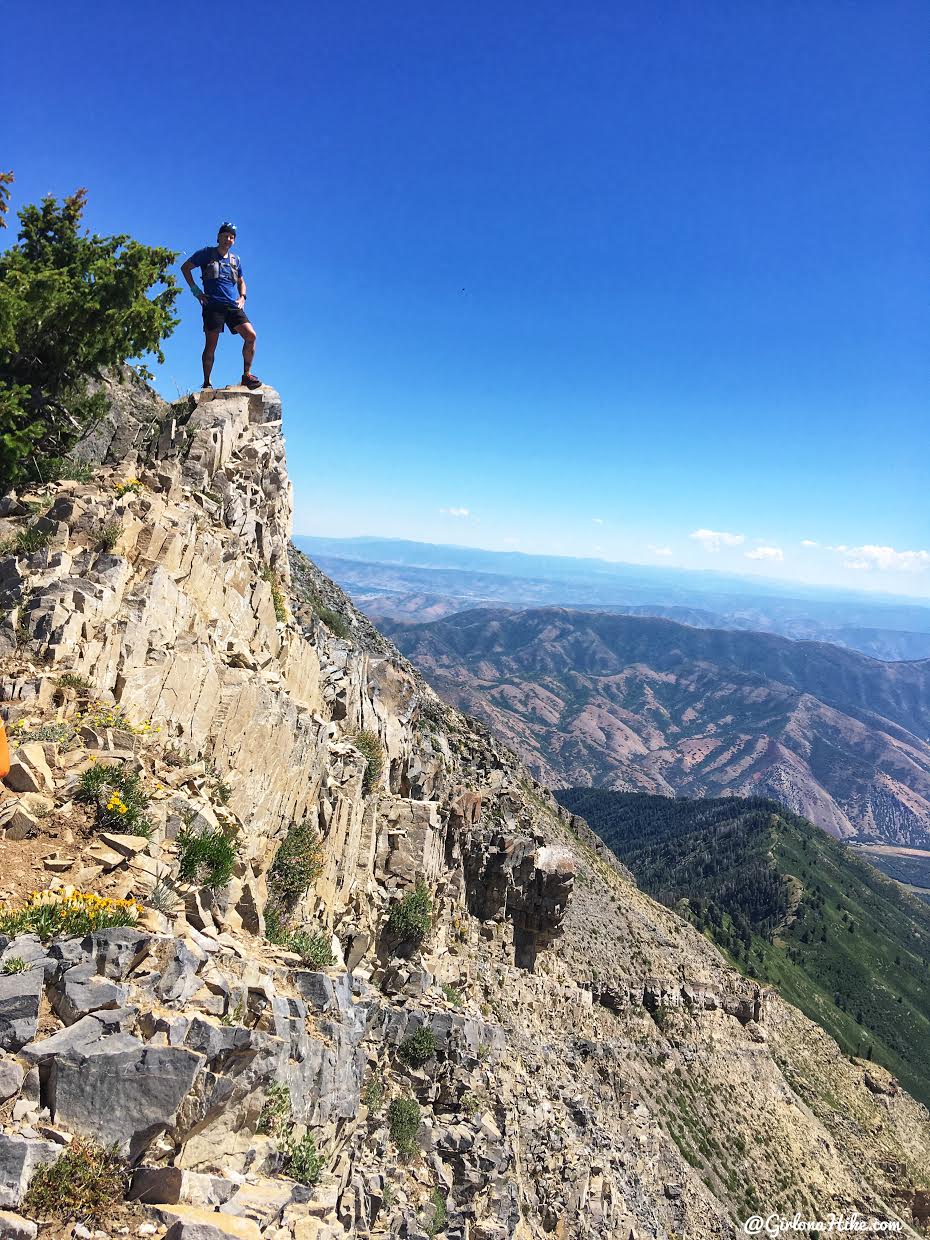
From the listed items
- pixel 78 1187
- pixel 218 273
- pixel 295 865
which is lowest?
pixel 295 865

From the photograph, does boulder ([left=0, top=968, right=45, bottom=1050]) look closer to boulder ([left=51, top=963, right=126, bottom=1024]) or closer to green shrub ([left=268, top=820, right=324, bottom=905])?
boulder ([left=51, top=963, right=126, bottom=1024])

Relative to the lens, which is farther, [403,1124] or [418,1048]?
[418,1048]

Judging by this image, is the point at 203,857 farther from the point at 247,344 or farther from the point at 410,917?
the point at 247,344

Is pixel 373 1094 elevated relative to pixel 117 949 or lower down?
lower down

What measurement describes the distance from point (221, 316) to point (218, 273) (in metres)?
1.19

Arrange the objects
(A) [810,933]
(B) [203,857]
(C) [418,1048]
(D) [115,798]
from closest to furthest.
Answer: (D) [115,798] → (B) [203,857] → (C) [418,1048] → (A) [810,933]

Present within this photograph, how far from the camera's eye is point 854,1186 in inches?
2074

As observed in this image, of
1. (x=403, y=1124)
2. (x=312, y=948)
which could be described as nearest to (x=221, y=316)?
(x=312, y=948)

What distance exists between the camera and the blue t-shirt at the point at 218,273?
1831cm

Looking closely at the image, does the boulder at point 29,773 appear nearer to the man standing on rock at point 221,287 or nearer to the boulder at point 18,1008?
the boulder at point 18,1008

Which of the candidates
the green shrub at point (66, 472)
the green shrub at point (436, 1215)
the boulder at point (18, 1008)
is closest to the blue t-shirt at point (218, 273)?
the green shrub at point (66, 472)

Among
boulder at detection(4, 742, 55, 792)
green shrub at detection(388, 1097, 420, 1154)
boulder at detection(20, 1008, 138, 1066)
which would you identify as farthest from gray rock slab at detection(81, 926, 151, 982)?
green shrub at detection(388, 1097, 420, 1154)

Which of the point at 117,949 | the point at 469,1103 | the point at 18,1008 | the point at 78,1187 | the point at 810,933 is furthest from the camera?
the point at 810,933

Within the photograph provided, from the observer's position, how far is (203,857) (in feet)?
33.6
